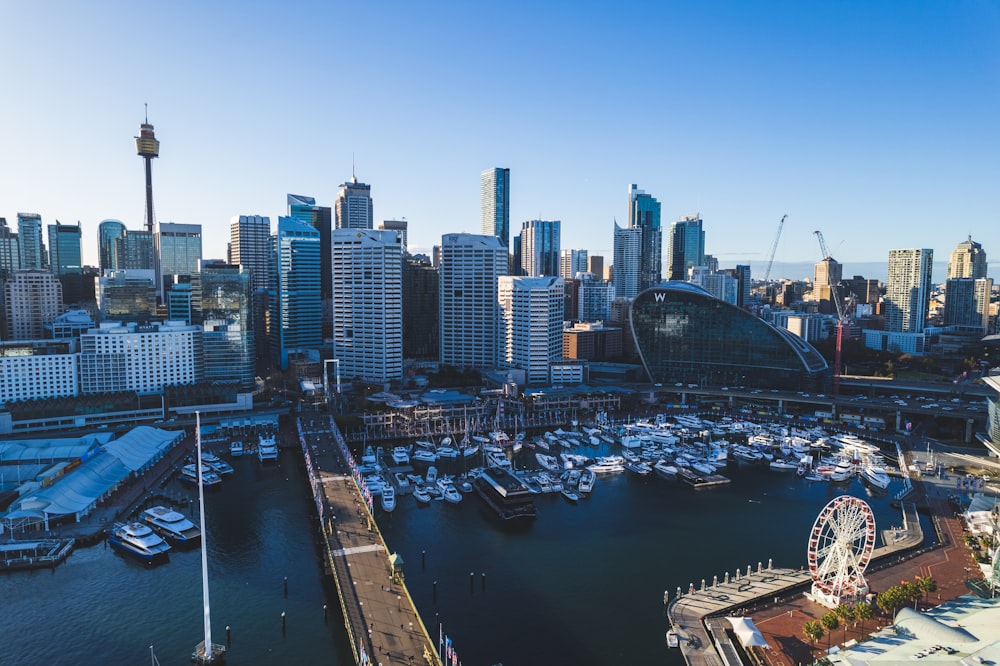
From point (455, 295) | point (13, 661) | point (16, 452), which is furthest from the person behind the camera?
point (455, 295)

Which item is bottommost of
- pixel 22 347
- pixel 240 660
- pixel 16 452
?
pixel 240 660

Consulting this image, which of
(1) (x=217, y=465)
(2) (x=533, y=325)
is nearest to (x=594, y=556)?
(1) (x=217, y=465)

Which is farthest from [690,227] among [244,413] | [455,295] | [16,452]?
[16,452]

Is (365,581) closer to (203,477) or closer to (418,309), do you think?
(203,477)

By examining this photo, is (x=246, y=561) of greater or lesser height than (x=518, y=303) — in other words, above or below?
below

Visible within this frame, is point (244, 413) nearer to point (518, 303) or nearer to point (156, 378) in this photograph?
point (156, 378)

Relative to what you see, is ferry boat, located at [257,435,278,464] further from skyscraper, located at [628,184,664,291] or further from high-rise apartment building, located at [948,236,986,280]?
high-rise apartment building, located at [948,236,986,280]
